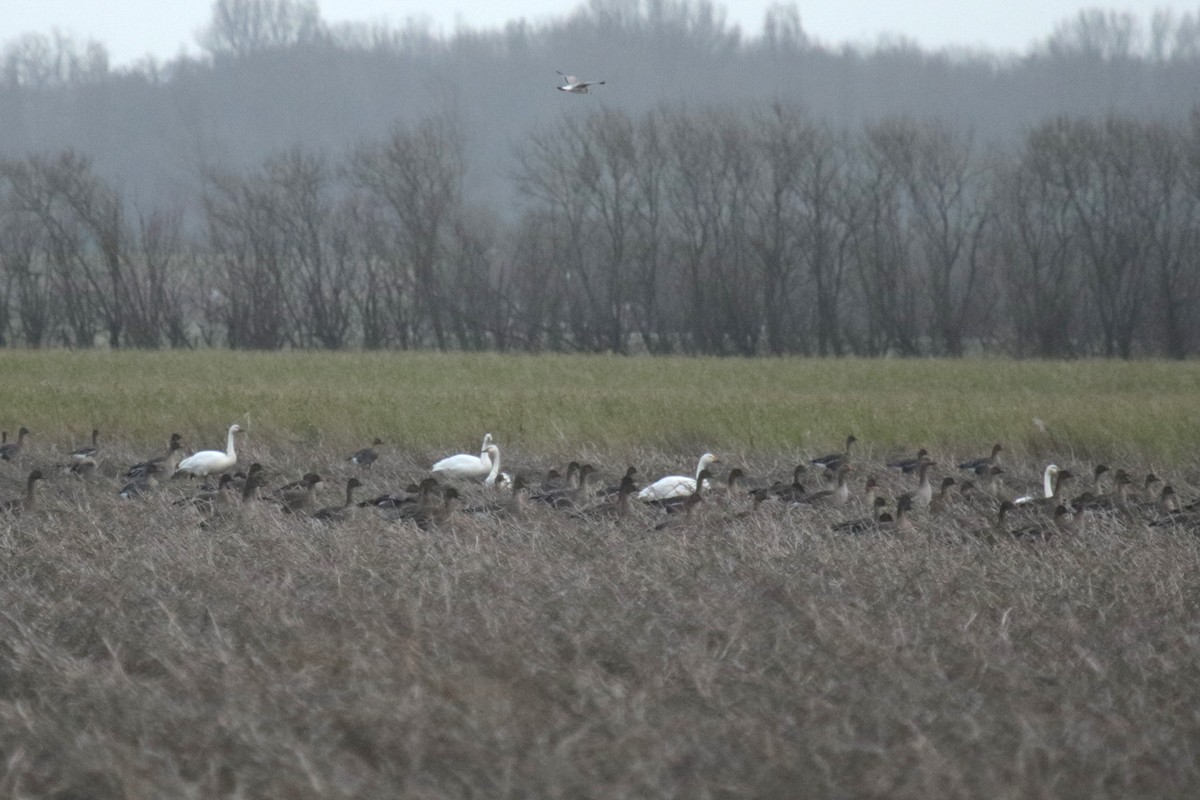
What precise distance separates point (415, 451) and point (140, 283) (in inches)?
1243

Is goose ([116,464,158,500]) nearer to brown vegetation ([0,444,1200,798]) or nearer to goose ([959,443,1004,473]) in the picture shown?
brown vegetation ([0,444,1200,798])

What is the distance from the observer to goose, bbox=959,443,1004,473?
13391 mm

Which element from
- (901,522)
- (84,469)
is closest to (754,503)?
(901,522)

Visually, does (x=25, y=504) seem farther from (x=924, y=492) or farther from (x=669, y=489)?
(x=924, y=492)

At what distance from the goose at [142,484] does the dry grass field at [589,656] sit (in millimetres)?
303

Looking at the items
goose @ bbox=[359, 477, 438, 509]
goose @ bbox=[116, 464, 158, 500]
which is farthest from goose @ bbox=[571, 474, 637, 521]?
goose @ bbox=[116, 464, 158, 500]

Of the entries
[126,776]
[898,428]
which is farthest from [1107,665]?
[898,428]

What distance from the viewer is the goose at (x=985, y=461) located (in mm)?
13391

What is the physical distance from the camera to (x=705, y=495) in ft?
37.8

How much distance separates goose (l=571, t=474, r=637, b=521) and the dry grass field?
0.25 m

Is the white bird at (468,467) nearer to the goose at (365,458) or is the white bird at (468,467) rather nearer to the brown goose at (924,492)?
the goose at (365,458)

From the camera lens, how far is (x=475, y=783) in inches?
191

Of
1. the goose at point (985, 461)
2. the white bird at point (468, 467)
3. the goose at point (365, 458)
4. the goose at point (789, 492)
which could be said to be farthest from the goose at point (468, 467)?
the goose at point (985, 461)

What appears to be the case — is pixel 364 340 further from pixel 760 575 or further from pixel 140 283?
pixel 760 575
